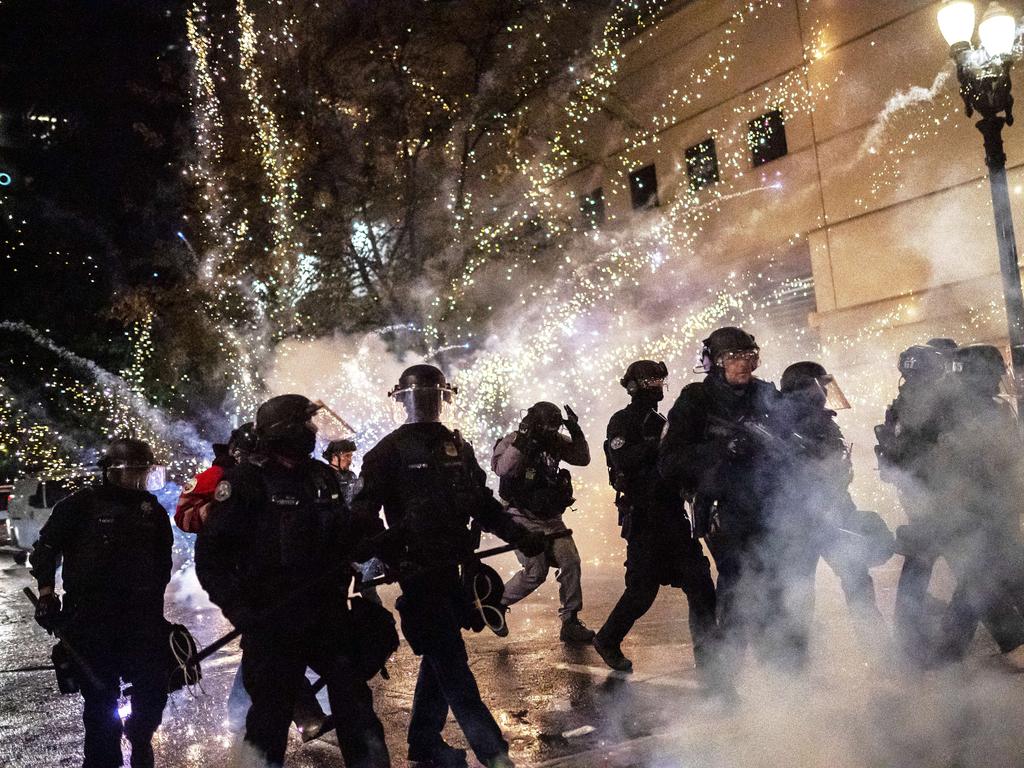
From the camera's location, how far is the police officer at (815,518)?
4836mm

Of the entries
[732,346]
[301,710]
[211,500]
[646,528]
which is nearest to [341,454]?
[301,710]

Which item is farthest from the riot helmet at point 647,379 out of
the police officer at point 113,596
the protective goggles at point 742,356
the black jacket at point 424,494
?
the police officer at point 113,596

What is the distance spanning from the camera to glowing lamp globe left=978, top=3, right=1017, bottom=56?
23.6 feet

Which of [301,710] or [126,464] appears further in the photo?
[301,710]

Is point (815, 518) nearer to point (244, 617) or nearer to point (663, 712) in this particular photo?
point (663, 712)

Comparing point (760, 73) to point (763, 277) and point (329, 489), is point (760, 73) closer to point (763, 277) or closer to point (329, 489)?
point (763, 277)

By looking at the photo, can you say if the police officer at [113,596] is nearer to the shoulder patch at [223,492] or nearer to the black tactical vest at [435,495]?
the shoulder patch at [223,492]

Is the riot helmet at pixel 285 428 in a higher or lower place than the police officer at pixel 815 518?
higher

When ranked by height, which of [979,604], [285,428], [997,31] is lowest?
[979,604]

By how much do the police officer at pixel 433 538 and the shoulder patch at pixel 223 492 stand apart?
58 cm

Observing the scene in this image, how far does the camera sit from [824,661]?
18.3ft

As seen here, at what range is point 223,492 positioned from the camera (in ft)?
12.0

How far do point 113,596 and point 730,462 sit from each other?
2.98m

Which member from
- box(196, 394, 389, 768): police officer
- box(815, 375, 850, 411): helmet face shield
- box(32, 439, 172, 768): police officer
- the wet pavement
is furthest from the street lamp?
box(32, 439, 172, 768): police officer
